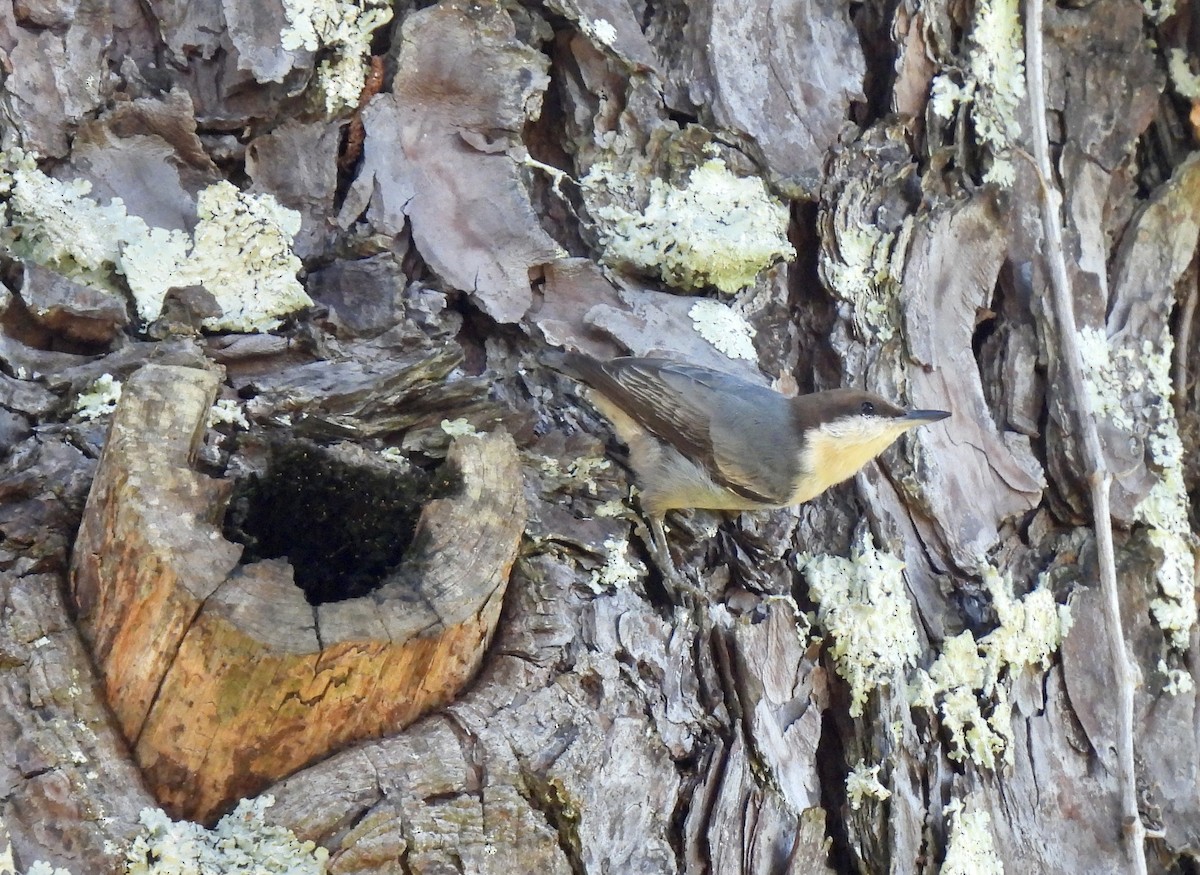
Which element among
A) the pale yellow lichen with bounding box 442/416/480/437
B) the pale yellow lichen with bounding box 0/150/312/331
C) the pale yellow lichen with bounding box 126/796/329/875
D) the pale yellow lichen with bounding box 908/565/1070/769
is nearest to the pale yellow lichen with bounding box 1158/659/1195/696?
the pale yellow lichen with bounding box 908/565/1070/769

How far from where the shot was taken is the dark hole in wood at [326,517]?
6.16 feet

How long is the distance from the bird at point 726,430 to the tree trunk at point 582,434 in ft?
0.18

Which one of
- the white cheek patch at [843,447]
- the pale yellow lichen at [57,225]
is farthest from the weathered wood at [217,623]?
the white cheek patch at [843,447]

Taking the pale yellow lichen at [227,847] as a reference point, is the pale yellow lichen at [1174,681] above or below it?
above

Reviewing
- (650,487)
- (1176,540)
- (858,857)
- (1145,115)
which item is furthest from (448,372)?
(1145,115)

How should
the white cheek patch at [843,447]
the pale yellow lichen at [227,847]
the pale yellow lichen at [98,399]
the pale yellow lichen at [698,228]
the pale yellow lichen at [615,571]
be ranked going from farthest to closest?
the pale yellow lichen at [698,228] → the white cheek patch at [843,447] → the pale yellow lichen at [615,571] → the pale yellow lichen at [98,399] → the pale yellow lichen at [227,847]

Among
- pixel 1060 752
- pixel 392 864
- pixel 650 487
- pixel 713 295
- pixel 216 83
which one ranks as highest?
pixel 216 83

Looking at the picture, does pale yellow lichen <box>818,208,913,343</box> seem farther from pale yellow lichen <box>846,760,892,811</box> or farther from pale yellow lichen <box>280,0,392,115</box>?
pale yellow lichen <box>280,0,392,115</box>

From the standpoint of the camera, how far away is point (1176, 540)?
2559mm

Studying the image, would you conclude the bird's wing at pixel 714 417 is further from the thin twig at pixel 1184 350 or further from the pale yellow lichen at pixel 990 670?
the thin twig at pixel 1184 350

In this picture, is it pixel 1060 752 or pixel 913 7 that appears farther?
pixel 913 7

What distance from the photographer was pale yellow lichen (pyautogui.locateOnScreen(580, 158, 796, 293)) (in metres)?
2.42

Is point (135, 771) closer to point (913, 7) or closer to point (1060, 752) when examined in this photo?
point (1060, 752)

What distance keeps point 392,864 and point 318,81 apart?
4.72 feet
